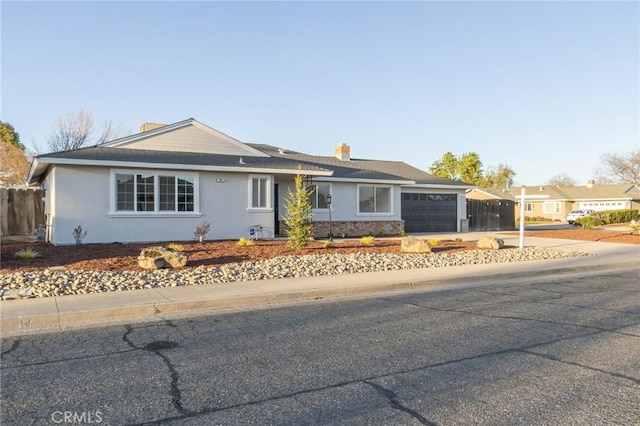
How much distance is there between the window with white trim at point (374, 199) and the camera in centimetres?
2444

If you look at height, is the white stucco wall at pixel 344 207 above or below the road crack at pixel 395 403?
above

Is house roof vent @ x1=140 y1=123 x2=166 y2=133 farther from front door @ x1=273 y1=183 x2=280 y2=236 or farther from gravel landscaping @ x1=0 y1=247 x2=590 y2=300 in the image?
gravel landscaping @ x1=0 y1=247 x2=590 y2=300

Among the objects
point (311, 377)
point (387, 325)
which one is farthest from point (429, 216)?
point (311, 377)

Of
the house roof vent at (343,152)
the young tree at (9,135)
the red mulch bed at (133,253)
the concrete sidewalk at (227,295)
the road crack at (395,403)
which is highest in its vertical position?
the young tree at (9,135)

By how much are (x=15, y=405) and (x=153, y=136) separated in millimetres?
16305

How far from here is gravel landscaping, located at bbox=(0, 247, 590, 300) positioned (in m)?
9.42

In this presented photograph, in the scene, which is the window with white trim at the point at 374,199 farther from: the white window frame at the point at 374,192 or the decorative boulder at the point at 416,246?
the decorative boulder at the point at 416,246

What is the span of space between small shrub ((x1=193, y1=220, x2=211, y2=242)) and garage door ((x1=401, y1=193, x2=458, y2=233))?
12.7 meters

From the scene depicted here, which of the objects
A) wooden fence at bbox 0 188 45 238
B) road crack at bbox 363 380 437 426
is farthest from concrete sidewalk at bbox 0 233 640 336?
wooden fence at bbox 0 188 45 238

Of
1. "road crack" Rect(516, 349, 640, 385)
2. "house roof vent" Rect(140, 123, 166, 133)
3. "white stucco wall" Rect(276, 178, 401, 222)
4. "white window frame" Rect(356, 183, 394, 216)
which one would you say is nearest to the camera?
"road crack" Rect(516, 349, 640, 385)

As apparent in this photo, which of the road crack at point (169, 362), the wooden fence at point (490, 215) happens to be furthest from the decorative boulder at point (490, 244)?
the road crack at point (169, 362)

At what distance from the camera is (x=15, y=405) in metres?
4.16

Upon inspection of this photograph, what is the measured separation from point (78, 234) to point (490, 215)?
980 inches

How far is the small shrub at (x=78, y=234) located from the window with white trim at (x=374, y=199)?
12829 millimetres
